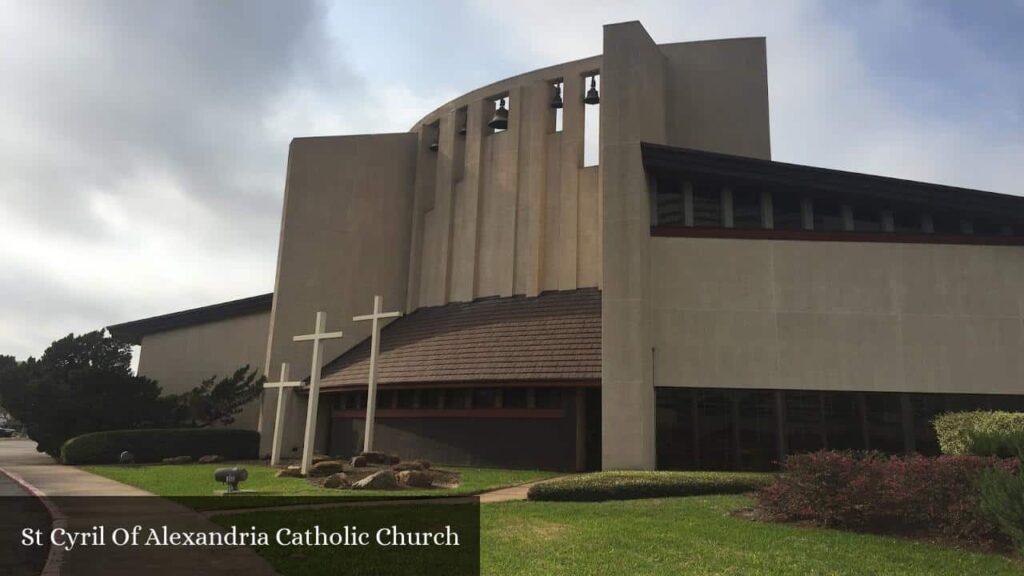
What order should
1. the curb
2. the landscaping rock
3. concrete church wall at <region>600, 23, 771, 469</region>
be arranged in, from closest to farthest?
the curb → the landscaping rock → concrete church wall at <region>600, 23, 771, 469</region>

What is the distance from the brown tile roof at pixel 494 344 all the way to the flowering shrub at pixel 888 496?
32.0 ft

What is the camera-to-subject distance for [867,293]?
22156 mm

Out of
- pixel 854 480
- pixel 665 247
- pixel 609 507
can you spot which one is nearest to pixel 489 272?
pixel 665 247

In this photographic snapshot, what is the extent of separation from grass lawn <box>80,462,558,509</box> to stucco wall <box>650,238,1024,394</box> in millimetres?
6471

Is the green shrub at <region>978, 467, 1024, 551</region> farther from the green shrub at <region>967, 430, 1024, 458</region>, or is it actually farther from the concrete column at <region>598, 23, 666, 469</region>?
the concrete column at <region>598, 23, 666, 469</region>

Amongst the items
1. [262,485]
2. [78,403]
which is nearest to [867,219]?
[262,485]

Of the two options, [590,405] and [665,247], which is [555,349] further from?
[665,247]

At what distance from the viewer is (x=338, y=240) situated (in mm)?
34156

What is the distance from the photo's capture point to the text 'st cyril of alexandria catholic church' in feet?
69.8

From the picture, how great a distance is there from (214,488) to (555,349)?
11.4 meters

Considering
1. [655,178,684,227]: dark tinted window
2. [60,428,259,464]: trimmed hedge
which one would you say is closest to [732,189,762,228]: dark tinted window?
[655,178,684,227]: dark tinted window

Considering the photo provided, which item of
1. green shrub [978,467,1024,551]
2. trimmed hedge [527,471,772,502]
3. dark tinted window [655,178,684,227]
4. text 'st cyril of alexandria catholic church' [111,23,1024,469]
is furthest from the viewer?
A: dark tinted window [655,178,684,227]

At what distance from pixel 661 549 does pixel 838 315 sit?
605 inches

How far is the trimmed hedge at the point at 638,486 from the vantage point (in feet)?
48.8
